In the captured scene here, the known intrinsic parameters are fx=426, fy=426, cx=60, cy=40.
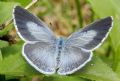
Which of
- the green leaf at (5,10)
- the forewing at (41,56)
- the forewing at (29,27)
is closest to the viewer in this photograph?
the forewing at (41,56)

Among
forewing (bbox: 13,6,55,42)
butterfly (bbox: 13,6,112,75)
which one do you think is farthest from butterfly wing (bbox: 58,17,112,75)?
forewing (bbox: 13,6,55,42)

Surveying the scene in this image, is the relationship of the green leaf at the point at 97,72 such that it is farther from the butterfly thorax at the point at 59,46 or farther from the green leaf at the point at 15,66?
the green leaf at the point at 15,66

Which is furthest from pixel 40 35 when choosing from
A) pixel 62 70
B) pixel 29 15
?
pixel 62 70

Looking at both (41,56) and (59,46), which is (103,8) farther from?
(41,56)

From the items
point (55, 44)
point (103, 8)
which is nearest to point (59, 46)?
point (55, 44)

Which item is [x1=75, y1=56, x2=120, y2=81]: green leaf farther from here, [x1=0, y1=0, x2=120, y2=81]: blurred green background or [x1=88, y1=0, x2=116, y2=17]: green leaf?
[x1=88, y1=0, x2=116, y2=17]: green leaf

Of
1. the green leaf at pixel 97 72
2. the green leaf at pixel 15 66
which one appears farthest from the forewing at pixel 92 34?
the green leaf at pixel 15 66

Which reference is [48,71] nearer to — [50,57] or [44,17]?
[50,57]

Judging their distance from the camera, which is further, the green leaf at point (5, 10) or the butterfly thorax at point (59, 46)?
the green leaf at point (5, 10)
